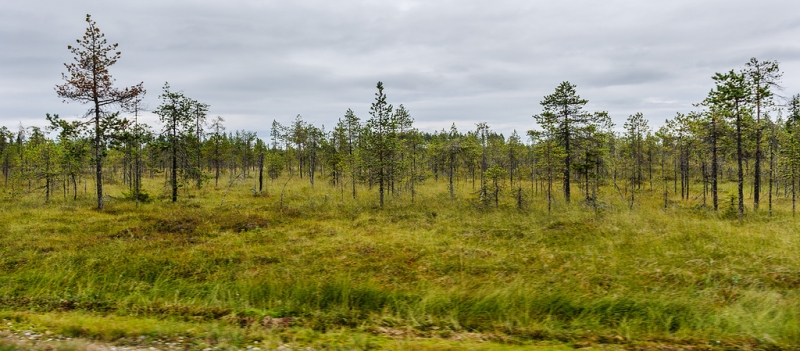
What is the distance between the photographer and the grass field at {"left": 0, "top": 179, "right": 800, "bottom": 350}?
4.44 m

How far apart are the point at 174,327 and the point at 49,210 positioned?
59.2 ft

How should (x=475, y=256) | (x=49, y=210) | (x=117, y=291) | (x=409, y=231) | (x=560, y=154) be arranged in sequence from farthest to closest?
1. (x=560, y=154)
2. (x=49, y=210)
3. (x=409, y=231)
4. (x=475, y=256)
5. (x=117, y=291)

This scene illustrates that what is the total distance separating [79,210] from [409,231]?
53.0ft

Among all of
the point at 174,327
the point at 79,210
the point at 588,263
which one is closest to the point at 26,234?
the point at 79,210

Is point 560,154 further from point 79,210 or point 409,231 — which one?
point 79,210

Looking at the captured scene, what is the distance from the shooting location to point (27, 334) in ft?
14.2

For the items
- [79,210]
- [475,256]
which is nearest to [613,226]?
[475,256]

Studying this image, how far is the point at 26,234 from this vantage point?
1150 cm

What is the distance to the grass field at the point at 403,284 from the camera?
14.6ft

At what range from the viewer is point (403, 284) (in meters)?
7.16

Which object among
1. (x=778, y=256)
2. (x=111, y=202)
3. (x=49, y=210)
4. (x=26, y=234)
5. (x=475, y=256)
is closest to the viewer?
(x=778, y=256)

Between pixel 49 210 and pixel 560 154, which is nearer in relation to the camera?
pixel 49 210

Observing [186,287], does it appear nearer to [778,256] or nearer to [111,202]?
A: [778,256]

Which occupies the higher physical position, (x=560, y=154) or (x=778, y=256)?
(x=560, y=154)
